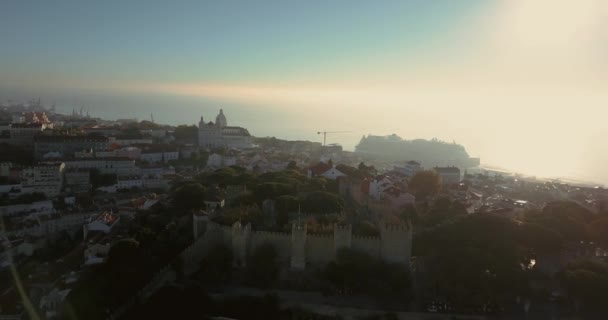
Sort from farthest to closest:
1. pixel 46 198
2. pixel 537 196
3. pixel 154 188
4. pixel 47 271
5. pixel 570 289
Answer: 1. pixel 537 196
2. pixel 154 188
3. pixel 46 198
4. pixel 47 271
5. pixel 570 289

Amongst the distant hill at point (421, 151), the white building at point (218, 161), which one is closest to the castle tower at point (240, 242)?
the white building at point (218, 161)

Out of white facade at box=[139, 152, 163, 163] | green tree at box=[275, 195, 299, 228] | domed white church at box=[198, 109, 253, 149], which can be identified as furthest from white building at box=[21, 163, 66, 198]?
domed white church at box=[198, 109, 253, 149]

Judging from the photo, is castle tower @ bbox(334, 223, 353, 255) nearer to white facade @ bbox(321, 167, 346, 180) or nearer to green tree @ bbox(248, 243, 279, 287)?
green tree @ bbox(248, 243, 279, 287)

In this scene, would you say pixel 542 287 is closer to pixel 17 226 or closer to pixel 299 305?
pixel 299 305

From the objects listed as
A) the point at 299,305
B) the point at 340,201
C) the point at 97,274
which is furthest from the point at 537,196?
the point at 97,274

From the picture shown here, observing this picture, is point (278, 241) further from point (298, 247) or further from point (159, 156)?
point (159, 156)

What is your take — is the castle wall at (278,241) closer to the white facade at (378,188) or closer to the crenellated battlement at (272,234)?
the crenellated battlement at (272,234)

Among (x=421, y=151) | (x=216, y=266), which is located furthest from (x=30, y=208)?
(x=421, y=151)
